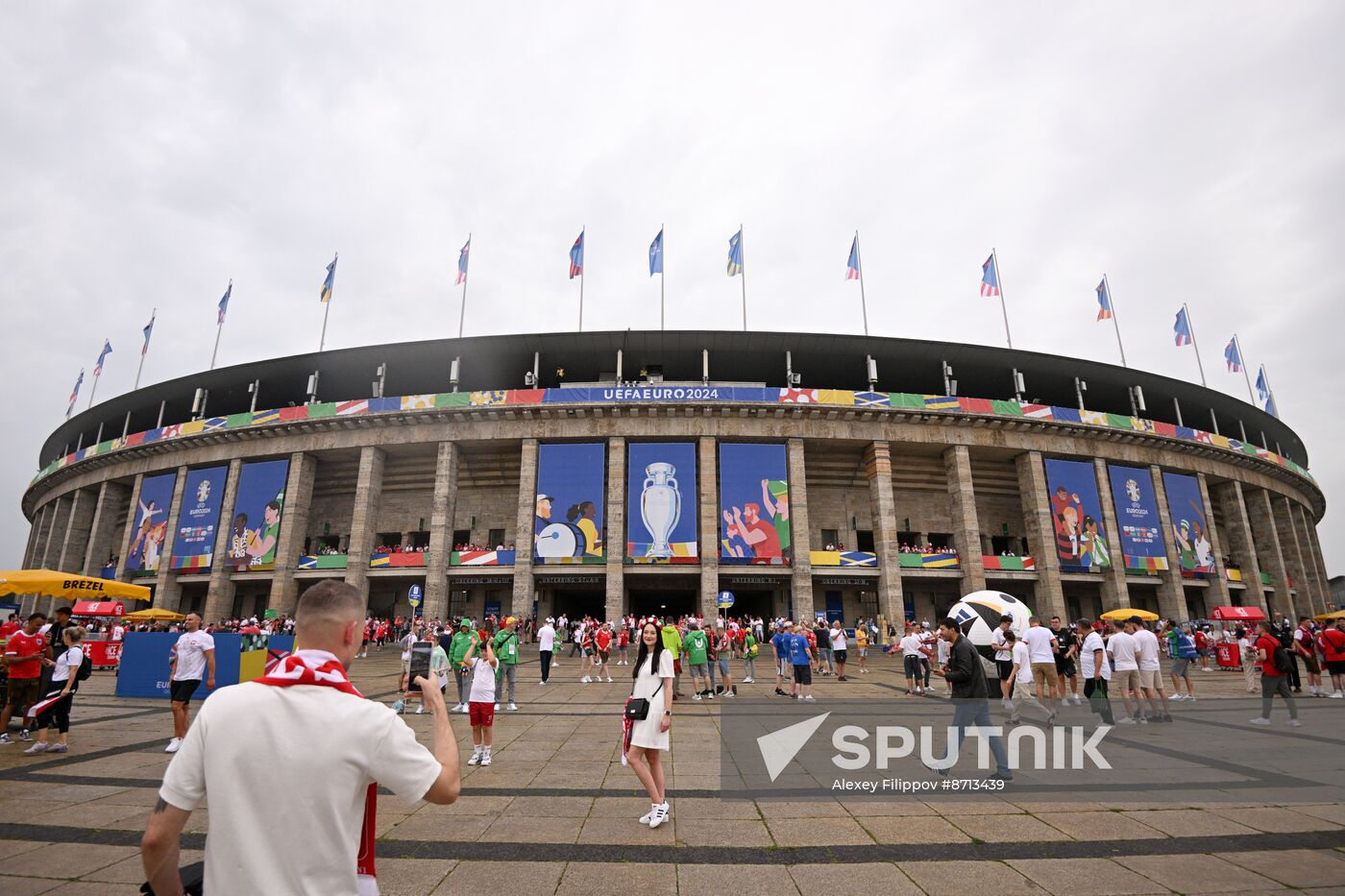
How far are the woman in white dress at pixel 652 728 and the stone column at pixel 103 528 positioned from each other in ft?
167

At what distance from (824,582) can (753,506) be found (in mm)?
6927

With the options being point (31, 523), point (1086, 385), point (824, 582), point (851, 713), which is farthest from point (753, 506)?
point (31, 523)

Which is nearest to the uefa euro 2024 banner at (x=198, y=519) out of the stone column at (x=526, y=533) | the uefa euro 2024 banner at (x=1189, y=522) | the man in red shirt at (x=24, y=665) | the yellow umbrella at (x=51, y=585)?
the yellow umbrella at (x=51, y=585)

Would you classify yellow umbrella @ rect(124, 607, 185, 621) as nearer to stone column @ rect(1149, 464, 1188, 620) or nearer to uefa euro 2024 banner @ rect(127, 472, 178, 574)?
uefa euro 2024 banner @ rect(127, 472, 178, 574)

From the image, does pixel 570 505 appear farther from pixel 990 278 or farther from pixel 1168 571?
pixel 1168 571

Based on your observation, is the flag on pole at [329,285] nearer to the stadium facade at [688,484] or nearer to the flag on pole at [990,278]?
the stadium facade at [688,484]

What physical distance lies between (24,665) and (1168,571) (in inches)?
1866

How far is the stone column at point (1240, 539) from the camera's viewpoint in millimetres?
39375

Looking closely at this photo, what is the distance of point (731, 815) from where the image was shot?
5996mm

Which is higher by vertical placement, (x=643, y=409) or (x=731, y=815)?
(x=643, y=409)

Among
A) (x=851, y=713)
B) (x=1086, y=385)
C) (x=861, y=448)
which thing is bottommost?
(x=851, y=713)

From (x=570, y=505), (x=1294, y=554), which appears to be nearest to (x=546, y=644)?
(x=570, y=505)

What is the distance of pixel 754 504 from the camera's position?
33188 millimetres

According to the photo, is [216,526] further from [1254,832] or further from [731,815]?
[1254,832]
